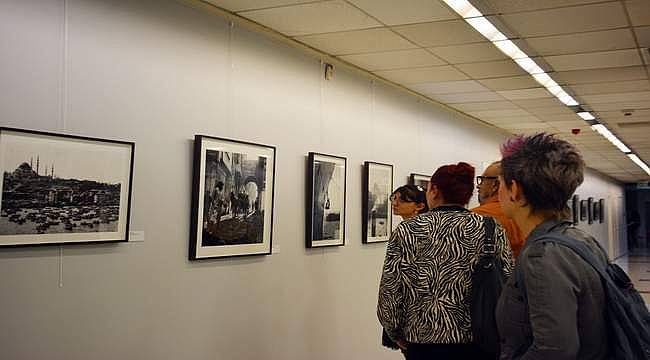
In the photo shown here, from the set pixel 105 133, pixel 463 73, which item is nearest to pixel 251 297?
pixel 105 133

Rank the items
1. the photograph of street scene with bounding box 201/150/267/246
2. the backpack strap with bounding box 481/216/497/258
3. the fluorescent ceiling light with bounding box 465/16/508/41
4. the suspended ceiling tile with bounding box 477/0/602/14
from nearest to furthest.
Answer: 1. the backpack strap with bounding box 481/216/497/258
2. the suspended ceiling tile with bounding box 477/0/602/14
3. the photograph of street scene with bounding box 201/150/267/246
4. the fluorescent ceiling light with bounding box 465/16/508/41

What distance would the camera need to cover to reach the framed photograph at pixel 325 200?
5.13 meters

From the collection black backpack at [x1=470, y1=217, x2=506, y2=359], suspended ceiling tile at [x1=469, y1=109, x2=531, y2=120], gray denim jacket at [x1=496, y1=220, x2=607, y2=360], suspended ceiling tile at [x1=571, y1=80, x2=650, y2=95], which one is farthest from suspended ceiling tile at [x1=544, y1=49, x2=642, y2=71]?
gray denim jacket at [x1=496, y1=220, x2=607, y2=360]

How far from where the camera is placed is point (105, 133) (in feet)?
11.2

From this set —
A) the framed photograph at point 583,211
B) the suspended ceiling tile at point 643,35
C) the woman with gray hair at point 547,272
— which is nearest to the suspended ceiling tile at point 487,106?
the suspended ceiling tile at point 643,35

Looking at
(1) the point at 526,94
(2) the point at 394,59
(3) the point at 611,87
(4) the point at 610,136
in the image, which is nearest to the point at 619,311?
(2) the point at 394,59

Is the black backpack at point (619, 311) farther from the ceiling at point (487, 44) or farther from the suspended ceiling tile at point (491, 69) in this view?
the suspended ceiling tile at point (491, 69)

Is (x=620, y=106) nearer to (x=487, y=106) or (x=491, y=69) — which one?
(x=487, y=106)

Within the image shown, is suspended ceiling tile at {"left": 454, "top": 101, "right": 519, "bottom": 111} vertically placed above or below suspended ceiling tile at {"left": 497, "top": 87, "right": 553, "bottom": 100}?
above

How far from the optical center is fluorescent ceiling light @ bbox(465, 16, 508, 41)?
4317 millimetres

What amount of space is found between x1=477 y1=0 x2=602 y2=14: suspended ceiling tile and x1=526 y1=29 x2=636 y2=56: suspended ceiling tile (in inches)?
28.2

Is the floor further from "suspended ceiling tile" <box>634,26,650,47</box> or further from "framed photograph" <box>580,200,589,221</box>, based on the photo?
"suspended ceiling tile" <box>634,26,650,47</box>

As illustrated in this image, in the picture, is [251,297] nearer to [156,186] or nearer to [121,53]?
[156,186]

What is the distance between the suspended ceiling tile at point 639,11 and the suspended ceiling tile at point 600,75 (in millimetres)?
1397
